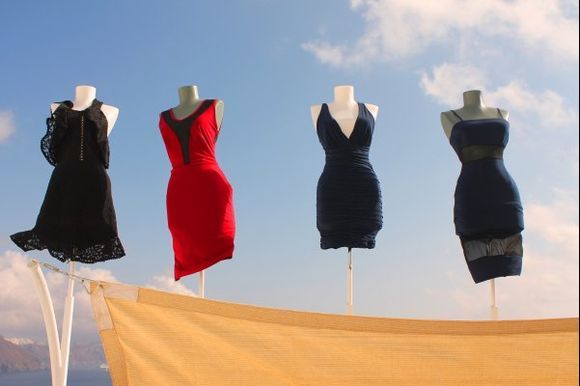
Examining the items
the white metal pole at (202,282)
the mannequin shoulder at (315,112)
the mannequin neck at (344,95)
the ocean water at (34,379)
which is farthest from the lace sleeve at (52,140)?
the ocean water at (34,379)

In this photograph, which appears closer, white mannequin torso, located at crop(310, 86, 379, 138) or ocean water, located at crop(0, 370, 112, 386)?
white mannequin torso, located at crop(310, 86, 379, 138)

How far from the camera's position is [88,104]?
4.19 m

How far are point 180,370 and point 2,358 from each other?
162 metres

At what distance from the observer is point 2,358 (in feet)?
493

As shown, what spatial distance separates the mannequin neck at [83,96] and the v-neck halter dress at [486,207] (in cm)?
216

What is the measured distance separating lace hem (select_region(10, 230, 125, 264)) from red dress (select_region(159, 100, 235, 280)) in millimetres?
343

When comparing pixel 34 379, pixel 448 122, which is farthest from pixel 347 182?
pixel 34 379

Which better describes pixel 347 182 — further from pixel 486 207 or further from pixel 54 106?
pixel 54 106

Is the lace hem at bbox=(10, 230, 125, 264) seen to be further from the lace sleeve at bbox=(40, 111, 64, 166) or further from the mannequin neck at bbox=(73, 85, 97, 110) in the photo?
the mannequin neck at bbox=(73, 85, 97, 110)

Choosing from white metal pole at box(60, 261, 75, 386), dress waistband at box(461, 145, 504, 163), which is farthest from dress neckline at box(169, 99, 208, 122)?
dress waistband at box(461, 145, 504, 163)

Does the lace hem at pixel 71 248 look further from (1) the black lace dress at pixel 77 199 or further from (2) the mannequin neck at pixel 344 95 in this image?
(2) the mannequin neck at pixel 344 95

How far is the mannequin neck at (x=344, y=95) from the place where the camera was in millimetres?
4300

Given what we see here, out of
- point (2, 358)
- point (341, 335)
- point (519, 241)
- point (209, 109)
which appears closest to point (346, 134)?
point (209, 109)

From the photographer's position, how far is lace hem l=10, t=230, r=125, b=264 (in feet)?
12.8
